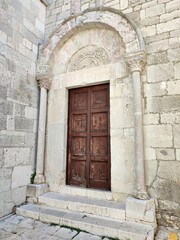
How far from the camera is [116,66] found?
10.1ft

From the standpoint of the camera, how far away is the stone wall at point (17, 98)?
290 cm

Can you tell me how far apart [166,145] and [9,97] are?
2593mm

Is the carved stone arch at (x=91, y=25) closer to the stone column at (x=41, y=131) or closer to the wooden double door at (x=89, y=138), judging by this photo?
the stone column at (x=41, y=131)

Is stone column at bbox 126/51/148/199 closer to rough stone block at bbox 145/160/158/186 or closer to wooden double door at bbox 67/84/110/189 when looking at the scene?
rough stone block at bbox 145/160/158/186

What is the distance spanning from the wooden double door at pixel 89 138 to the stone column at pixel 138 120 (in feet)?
1.98

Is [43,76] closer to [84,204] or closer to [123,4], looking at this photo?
[123,4]

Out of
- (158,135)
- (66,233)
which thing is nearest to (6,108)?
(66,233)

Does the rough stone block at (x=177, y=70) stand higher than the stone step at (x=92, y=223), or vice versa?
the rough stone block at (x=177, y=70)

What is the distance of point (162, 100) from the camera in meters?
2.65

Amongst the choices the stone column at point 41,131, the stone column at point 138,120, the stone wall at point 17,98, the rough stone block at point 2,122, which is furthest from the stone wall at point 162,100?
the rough stone block at point 2,122

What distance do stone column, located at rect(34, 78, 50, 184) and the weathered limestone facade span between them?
0.06ft

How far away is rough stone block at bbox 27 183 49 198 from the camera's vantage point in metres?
3.13

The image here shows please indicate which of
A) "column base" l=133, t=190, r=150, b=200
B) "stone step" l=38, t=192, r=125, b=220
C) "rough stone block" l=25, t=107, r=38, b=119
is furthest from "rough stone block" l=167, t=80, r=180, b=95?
"rough stone block" l=25, t=107, r=38, b=119

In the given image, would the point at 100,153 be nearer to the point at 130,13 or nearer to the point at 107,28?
the point at 107,28
